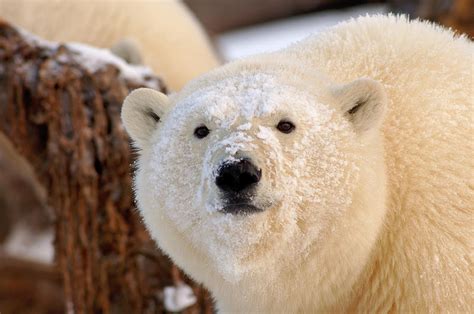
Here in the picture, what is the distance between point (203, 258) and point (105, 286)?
1.78 m

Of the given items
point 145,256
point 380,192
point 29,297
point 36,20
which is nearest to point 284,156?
point 380,192

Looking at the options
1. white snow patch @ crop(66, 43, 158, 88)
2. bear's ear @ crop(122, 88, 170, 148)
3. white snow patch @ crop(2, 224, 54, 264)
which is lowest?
bear's ear @ crop(122, 88, 170, 148)

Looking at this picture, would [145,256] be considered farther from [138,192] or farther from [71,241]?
[138,192]

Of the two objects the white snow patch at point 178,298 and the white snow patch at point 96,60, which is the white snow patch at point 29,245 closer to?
the white snow patch at point 178,298

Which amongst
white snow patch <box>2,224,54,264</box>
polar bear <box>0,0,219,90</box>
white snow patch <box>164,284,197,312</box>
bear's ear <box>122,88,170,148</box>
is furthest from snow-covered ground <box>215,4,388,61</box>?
bear's ear <box>122,88,170,148</box>

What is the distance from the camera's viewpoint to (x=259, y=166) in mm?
2295

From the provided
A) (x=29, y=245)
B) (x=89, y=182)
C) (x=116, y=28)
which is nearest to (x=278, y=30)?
(x=116, y=28)

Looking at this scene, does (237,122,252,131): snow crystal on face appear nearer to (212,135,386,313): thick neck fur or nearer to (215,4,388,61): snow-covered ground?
(212,135,386,313): thick neck fur

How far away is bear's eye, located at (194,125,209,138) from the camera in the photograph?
99.9 inches

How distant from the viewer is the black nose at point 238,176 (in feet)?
7.42

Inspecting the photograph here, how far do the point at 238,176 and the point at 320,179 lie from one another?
32cm

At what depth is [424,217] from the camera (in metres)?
2.59

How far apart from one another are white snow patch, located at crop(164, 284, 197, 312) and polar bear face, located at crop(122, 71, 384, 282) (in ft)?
5.58

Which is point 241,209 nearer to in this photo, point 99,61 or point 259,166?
point 259,166
